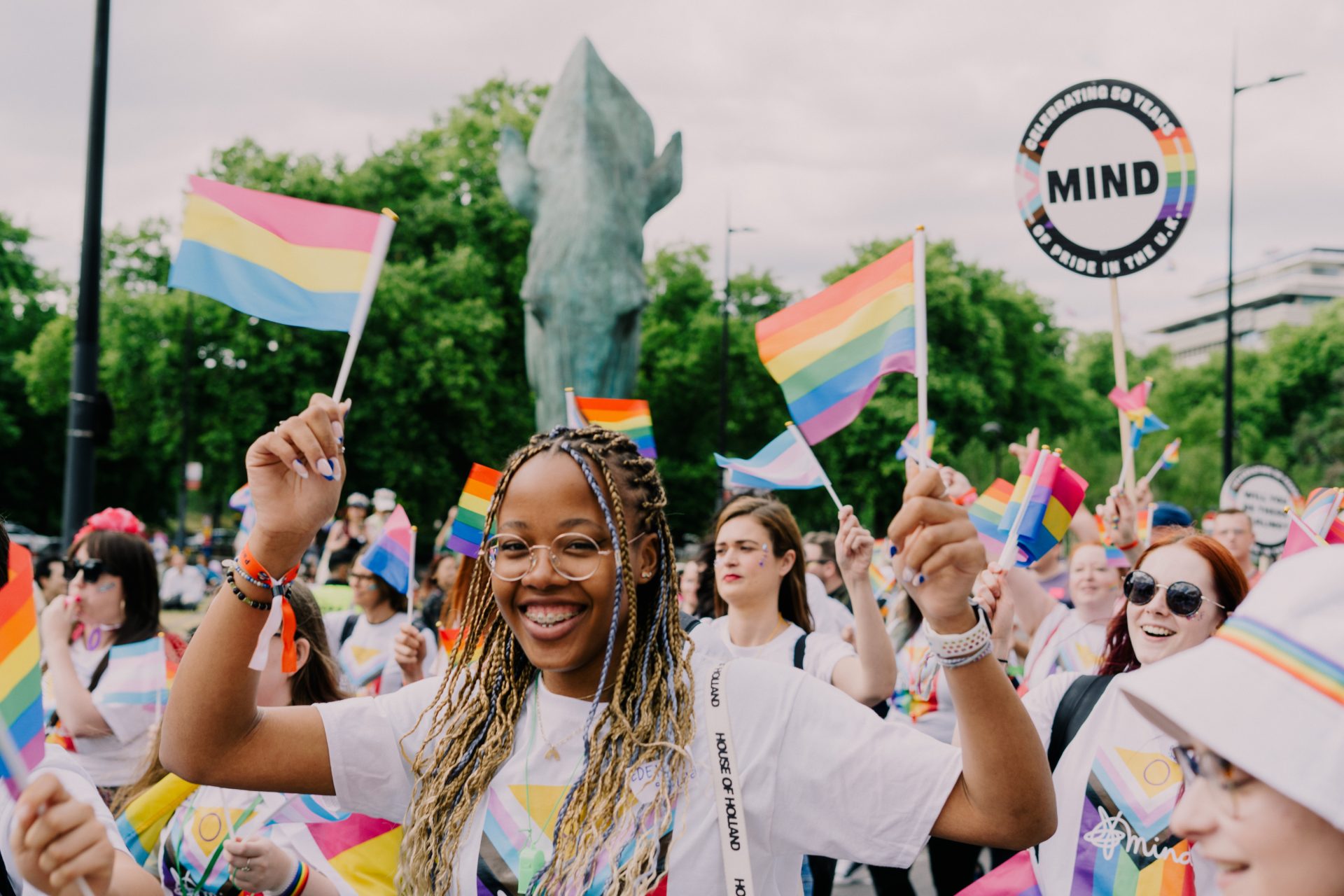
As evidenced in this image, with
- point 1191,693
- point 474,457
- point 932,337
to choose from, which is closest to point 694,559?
point 1191,693

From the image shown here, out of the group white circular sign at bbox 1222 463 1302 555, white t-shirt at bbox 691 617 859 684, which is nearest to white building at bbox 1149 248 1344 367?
white circular sign at bbox 1222 463 1302 555

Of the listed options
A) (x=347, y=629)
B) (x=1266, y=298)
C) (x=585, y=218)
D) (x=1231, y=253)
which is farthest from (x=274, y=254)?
(x=1266, y=298)

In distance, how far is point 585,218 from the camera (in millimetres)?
11539

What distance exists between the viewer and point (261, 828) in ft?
9.74

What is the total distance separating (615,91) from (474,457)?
14.6 meters

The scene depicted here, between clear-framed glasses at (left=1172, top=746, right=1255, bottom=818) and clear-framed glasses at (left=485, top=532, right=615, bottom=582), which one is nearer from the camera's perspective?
clear-framed glasses at (left=1172, top=746, right=1255, bottom=818)

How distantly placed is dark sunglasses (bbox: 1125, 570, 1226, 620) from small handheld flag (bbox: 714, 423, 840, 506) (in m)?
1.43

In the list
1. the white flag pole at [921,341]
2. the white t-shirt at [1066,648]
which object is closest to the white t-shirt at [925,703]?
the white t-shirt at [1066,648]

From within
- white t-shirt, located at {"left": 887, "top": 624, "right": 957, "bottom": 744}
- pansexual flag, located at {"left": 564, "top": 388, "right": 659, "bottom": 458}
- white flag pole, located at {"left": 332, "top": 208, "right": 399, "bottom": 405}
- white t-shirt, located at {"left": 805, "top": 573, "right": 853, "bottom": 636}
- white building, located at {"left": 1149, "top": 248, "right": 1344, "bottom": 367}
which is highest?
white building, located at {"left": 1149, "top": 248, "right": 1344, "bottom": 367}

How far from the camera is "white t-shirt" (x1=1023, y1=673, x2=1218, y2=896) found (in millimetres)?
2756

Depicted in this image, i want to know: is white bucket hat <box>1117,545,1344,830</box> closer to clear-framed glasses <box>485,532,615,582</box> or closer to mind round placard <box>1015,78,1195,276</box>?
clear-framed glasses <box>485,532,615,582</box>

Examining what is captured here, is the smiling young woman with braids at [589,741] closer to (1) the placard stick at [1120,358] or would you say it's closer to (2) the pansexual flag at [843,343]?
(2) the pansexual flag at [843,343]

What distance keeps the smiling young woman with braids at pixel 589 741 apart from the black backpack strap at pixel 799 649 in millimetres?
2153

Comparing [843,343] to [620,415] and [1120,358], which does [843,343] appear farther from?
[620,415]
